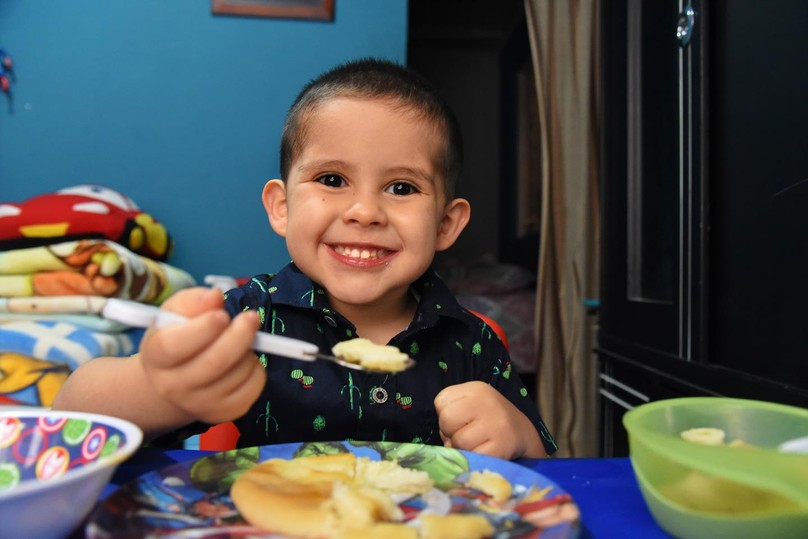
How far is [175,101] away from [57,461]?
200 centimetres

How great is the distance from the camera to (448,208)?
3.46 feet

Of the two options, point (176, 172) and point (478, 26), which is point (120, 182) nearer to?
point (176, 172)

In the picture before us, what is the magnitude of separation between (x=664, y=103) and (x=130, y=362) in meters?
1.54

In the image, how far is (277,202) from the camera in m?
1.04

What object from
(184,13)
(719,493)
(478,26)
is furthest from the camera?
(478,26)

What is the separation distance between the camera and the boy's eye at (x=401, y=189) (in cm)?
91

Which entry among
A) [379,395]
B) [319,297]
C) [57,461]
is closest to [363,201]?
[319,297]

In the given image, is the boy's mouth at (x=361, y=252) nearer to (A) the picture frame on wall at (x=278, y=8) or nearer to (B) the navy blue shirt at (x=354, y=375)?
(B) the navy blue shirt at (x=354, y=375)

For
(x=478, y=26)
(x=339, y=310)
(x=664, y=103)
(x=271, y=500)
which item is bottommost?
(x=271, y=500)

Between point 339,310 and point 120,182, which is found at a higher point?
point 120,182

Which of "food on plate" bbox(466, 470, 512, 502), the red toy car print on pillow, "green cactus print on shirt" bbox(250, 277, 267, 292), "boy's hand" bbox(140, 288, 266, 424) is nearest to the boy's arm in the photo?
"boy's hand" bbox(140, 288, 266, 424)

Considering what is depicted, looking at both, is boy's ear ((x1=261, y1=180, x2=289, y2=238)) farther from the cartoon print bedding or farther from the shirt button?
the cartoon print bedding

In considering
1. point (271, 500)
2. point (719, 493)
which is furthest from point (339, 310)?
point (719, 493)

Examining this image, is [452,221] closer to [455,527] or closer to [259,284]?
[259,284]
